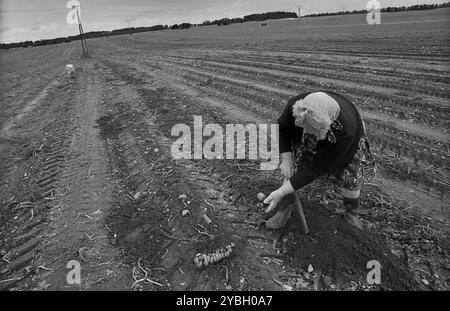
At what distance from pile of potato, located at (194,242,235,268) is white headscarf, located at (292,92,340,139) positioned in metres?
1.39

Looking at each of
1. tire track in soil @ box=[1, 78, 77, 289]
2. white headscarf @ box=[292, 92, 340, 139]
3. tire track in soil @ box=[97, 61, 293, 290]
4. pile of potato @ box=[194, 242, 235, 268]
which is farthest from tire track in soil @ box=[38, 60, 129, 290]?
white headscarf @ box=[292, 92, 340, 139]

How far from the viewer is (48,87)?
1315 centimetres

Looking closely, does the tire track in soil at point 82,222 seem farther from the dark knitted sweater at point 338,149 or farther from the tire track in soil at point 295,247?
Answer: the dark knitted sweater at point 338,149

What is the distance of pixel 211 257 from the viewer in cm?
311

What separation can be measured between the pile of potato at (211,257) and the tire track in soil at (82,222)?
68 centimetres

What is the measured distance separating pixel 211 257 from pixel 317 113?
1.63m

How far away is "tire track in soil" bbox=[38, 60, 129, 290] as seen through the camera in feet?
10.3

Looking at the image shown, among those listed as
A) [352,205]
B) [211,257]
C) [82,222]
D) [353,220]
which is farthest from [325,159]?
[82,222]

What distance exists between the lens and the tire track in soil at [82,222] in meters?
3.14

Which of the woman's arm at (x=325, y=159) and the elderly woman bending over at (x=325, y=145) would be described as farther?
the woman's arm at (x=325, y=159)

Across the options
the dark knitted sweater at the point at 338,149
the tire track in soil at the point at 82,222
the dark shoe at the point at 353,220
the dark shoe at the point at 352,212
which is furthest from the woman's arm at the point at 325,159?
the tire track in soil at the point at 82,222

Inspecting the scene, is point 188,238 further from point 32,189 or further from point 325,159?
point 32,189
